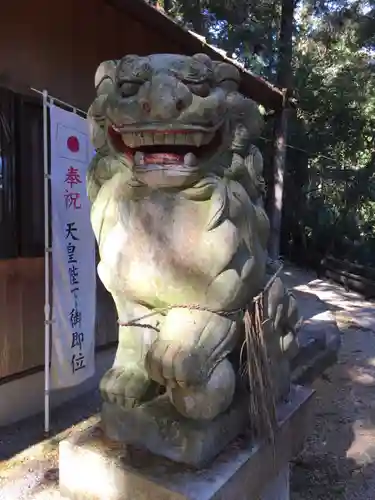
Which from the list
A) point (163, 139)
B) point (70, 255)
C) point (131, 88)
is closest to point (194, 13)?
point (70, 255)

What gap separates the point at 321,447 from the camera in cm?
356

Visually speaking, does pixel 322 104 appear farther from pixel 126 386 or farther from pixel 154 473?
pixel 154 473

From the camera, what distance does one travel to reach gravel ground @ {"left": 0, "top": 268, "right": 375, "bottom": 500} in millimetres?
2899

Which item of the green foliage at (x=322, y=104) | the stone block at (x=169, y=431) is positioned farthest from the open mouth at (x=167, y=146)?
the green foliage at (x=322, y=104)

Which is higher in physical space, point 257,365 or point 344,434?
point 257,365

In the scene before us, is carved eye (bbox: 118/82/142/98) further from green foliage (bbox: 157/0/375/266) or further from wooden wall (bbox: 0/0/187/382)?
green foliage (bbox: 157/0/375/266)

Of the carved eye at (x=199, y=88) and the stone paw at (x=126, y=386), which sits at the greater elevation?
the carved eye at (x=199, y=88)

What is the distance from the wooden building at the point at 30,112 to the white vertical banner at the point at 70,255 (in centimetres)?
38

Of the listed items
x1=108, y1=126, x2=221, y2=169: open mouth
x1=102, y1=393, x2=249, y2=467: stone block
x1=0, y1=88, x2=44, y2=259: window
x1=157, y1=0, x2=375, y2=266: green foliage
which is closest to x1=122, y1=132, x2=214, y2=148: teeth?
x1=108, y1=126, x2=221, y2=169: open mouth

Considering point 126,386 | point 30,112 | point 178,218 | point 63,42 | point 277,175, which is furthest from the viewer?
point 277,175

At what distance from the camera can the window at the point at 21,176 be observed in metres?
3.54

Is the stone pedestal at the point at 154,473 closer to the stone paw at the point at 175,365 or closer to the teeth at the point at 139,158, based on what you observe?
the stone paw at the point at 175,365

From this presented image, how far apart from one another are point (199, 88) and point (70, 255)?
199 centimetres

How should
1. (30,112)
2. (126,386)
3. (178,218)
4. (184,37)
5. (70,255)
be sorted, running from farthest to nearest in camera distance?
(184,37) < (30,112) < (70,255) < (126,386) < (178,218)
